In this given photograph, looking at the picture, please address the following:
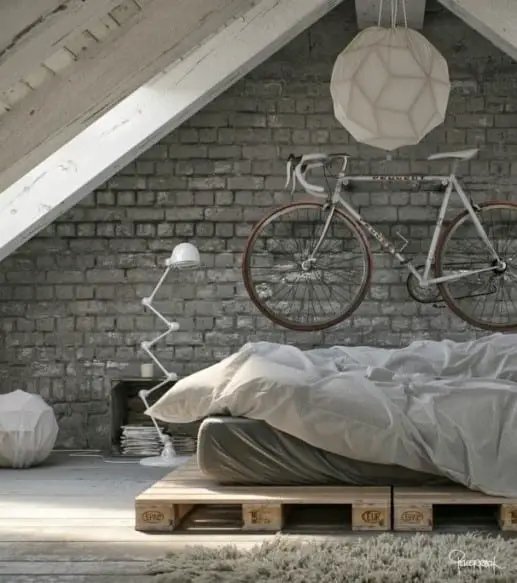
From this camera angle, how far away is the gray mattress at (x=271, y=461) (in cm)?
377

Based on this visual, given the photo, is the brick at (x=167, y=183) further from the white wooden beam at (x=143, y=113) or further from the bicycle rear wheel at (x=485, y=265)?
the bicycle rear wheel at (x=485, y=265)

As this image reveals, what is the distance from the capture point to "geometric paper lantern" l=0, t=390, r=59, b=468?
5.54m

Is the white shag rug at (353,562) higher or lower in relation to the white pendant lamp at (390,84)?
lower

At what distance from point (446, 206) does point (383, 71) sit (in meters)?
2.81

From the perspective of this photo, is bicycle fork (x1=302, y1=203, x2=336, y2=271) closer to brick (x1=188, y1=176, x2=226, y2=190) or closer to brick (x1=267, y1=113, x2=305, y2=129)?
brick (x1=267, y1=113, x2=305, y2=129)

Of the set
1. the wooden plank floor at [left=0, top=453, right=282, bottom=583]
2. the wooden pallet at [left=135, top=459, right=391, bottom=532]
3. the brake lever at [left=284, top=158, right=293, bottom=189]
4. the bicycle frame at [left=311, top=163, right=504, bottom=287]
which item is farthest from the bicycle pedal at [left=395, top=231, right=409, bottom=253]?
the wooden pallet at [left=135, top=459, right=391, bottom=532]

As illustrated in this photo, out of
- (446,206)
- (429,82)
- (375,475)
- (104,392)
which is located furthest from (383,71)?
(104,392)

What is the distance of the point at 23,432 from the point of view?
5.57 metres

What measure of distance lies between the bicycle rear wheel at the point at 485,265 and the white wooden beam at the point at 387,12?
1.37 meters

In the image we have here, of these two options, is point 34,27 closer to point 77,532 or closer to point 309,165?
point 77,532

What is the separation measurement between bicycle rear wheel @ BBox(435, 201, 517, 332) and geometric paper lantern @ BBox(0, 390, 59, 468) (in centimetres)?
274

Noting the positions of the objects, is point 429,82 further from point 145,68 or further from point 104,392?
point 104,392

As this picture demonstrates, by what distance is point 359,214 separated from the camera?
21.0ft

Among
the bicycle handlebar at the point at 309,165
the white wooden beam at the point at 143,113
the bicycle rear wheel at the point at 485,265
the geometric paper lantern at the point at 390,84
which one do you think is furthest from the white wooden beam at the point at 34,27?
the bicycle rear wheel at the point at 485,265
